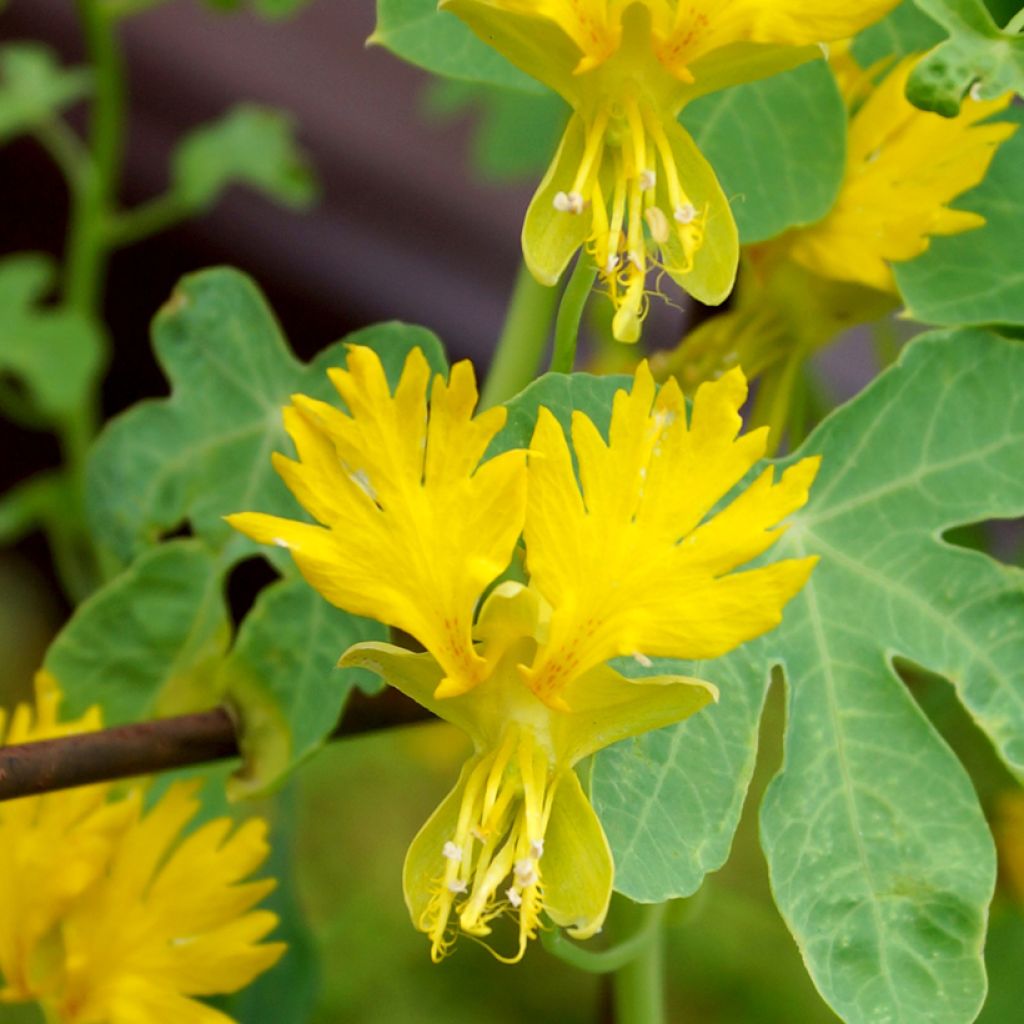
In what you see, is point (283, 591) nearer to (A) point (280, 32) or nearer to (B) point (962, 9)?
Result: (B) point (962, 9)

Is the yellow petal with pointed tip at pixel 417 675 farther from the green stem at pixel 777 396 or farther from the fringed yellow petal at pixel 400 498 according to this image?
the green stem at pixel 777 396

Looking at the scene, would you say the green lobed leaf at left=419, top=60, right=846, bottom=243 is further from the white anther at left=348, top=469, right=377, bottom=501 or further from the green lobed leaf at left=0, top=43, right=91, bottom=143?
the green lobed leaf at left=0, top=43, right=91, bottom=143

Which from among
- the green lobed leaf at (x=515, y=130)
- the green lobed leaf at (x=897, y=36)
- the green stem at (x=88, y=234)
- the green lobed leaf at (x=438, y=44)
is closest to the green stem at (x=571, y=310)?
the green lobed leaf at (x=438, y=44)

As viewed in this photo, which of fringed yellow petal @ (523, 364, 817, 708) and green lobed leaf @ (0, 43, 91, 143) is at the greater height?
fringed yellow petal @ (523, 364, 817, 708)

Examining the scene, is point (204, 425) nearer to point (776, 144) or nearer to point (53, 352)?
point (776, 144)

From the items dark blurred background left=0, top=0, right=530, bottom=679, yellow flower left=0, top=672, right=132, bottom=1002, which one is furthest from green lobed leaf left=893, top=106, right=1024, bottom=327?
dark blurred background left=0, top=0, right=530, bottom=679

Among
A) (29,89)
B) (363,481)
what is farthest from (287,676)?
(29,89)
